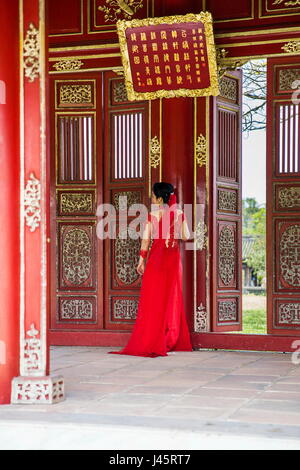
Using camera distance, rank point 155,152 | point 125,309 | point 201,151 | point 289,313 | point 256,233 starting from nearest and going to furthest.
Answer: point 289,313 < point 201,151 < point 155,152 < point 125,309 < point 256,233

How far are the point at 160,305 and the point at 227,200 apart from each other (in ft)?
4.09

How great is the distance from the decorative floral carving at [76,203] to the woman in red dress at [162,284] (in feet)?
2.73

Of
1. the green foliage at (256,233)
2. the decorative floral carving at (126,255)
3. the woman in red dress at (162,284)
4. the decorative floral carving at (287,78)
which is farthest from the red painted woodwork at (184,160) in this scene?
the green foliage at (256,233)

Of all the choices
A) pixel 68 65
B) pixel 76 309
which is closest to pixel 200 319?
pixel 76 309

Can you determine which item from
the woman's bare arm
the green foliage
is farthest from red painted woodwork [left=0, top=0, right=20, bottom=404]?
the green foliage

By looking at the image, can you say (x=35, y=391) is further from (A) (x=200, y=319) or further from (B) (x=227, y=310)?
(B) (x=227, y=310)

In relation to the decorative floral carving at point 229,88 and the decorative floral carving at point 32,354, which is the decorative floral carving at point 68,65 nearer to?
the decorative floral carving at point 229,88

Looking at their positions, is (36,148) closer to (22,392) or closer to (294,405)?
(22,392)

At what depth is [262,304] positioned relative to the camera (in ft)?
44.1

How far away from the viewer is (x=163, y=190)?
6.02 metres

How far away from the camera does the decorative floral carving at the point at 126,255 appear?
6.62 meters

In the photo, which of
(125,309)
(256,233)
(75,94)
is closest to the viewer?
(125,309)
